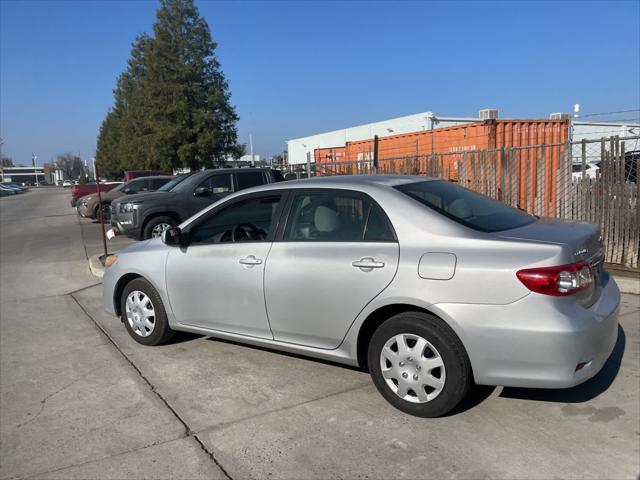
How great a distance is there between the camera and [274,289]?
3.99 meters

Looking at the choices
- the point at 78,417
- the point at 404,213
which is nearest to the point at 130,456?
the point at 78,417

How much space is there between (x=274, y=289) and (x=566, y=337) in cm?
203

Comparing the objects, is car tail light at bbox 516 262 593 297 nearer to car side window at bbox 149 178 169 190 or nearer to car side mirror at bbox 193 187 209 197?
car side mirror at bbox 193 187 209 197

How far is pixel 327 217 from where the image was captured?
3.95 metres

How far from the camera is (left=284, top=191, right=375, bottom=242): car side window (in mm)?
3760

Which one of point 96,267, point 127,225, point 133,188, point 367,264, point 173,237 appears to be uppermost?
point 133,188

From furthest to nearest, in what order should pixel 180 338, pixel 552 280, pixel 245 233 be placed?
pixel 180 338 < pixel 245 233 < pixel 552 280

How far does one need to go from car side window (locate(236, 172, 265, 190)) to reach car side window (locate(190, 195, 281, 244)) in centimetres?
647

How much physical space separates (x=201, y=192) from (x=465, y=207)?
7.92 meters

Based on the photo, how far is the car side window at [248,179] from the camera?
1108 cm

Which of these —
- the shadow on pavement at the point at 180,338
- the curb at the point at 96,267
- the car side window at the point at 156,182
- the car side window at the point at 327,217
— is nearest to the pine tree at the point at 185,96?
the car side window at the point at 156,182

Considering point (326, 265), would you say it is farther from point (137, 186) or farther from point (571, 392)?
point (137, 186)

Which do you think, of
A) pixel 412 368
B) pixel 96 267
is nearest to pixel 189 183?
pixel 96 267

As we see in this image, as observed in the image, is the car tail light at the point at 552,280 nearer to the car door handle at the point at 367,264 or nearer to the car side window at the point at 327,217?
the car door handle at the point at 367,264
